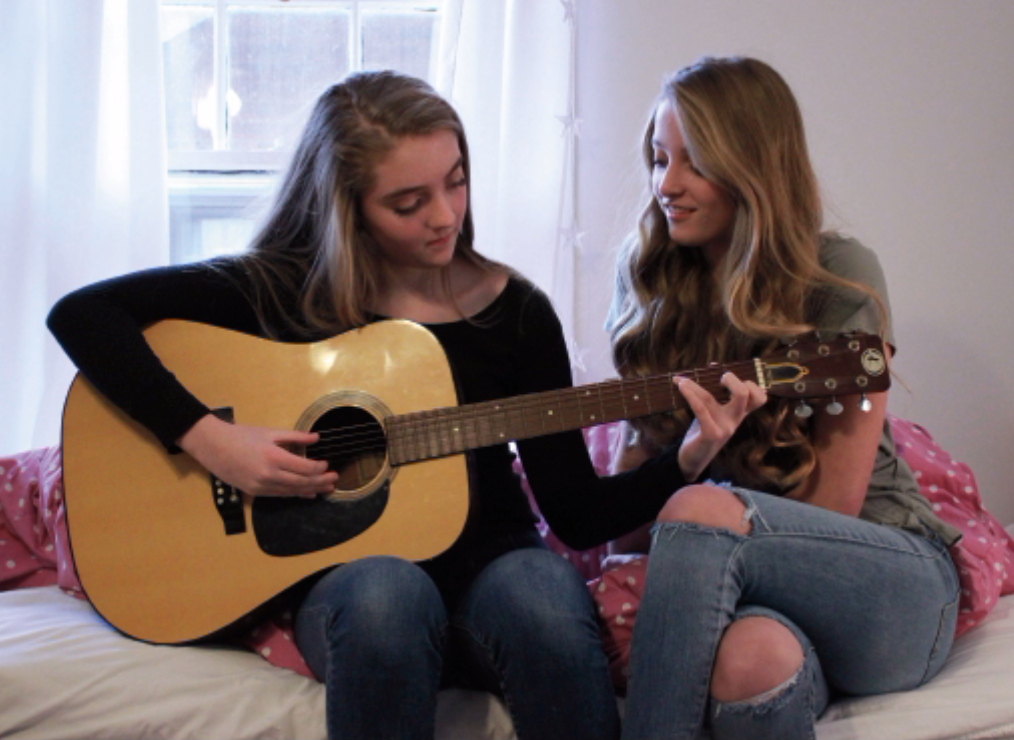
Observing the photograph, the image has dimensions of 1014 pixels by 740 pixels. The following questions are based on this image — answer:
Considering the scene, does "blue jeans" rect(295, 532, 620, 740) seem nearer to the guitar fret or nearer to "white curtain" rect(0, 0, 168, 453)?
the guitar fret

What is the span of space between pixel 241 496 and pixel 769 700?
0.70 m

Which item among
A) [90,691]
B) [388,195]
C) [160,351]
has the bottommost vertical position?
[90,691]

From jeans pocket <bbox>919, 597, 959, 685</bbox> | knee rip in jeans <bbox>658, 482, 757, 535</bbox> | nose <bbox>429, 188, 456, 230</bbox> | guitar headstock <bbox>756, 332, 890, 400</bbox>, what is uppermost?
Result: nose <bbox>429, 188, 456, 230</bbox>

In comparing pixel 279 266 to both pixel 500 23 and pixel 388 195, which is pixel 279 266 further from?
pixel 500 23

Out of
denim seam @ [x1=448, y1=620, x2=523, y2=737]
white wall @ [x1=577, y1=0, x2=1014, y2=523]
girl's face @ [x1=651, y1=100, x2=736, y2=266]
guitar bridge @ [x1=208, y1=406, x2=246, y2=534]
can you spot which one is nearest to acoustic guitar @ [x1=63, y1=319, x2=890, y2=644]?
guitar bridge @ [x1=208, y1=406, x2=246, y2=534]

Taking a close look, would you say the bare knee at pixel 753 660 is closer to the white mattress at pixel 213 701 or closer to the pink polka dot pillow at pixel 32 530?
the white mattress at pixel 213 701

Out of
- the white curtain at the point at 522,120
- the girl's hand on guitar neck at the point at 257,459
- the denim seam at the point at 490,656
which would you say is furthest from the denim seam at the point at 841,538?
the white curtain at the point at 522,120

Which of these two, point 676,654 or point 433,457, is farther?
point 433,457

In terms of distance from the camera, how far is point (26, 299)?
6.89 feet

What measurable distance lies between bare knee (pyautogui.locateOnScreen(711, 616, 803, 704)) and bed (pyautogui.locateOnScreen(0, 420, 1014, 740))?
0.15m

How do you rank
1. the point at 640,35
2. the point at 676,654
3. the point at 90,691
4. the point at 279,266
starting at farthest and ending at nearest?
the point at 640,35, the point at 279,266, the point at 90,691, the point at 676,654

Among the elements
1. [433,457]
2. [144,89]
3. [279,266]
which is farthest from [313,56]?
[433,457]

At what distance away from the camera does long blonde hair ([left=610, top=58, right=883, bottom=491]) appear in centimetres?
139

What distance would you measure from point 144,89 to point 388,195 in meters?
0.93
